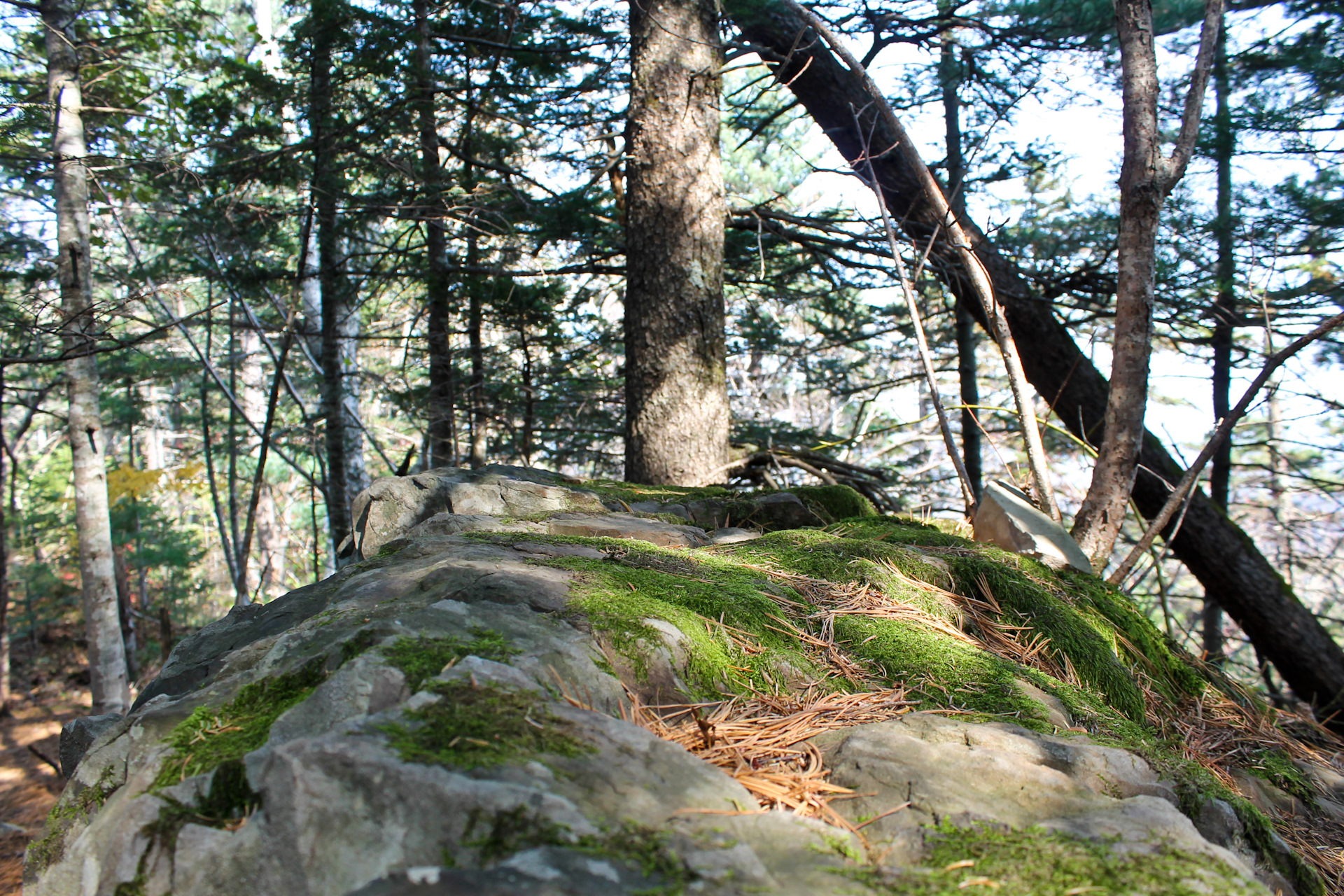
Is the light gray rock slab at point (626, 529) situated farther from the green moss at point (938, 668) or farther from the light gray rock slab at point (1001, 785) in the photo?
the light gray rock slab at point (1001, 785)

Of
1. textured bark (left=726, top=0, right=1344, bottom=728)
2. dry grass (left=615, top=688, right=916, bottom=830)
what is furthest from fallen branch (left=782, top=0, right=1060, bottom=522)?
dry grass (left=615, top=688, right=916, bottom=830)

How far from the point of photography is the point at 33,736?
9.37 meters

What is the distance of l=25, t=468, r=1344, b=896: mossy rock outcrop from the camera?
106cm

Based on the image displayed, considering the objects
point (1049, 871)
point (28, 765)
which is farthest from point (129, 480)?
point (1049, 871)

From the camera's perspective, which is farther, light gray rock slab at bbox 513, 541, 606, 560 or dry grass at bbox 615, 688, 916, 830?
light gray rock slab at bbox 513, 541, 606, 560

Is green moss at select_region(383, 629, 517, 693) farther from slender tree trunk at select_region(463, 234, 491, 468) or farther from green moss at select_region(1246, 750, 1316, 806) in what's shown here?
slender tree trunk at select_region(463, 234, 491, 468)

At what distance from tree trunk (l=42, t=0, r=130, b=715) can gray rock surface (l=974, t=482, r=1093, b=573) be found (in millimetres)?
7454

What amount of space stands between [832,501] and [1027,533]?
118 centimetres

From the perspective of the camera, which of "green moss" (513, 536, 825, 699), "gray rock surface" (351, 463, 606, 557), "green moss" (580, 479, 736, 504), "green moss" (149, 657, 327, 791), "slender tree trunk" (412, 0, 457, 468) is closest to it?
"green moss" (149, 657, 327, 791)

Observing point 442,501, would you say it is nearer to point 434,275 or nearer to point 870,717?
point 870,717

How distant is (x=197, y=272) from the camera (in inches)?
328

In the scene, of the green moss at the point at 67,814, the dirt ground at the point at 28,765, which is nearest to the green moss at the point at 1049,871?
the green moss at the point at 67,814

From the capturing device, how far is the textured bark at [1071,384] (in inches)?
207

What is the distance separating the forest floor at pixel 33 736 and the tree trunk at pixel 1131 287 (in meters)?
5.85
